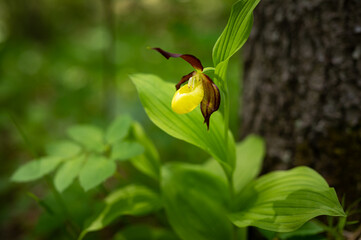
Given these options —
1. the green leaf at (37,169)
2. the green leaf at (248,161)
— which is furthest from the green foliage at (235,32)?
the green leaf at (37,169)

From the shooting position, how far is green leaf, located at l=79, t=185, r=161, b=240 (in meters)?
1.13

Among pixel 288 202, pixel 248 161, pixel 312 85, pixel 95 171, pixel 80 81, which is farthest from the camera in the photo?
pixel 80 81

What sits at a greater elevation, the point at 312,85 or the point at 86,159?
the point at 86,159

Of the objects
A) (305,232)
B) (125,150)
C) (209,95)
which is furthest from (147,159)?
(305,232)

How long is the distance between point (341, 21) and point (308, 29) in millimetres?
129

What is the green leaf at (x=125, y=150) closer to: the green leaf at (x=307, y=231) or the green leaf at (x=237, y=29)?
the green leaf at (x=237, y=29)

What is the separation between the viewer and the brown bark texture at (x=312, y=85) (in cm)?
109

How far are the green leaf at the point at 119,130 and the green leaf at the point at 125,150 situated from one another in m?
0.03

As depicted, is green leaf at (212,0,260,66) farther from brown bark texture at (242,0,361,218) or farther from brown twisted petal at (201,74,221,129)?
brown bark texture at (242,0,361,218)

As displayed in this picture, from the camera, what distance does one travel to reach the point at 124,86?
3447 mm

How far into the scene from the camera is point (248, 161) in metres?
1.30

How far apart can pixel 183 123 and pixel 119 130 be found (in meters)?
0.40

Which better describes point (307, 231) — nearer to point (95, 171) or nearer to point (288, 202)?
point (288, 202)

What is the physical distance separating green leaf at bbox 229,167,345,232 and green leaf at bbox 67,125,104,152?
0.69m
